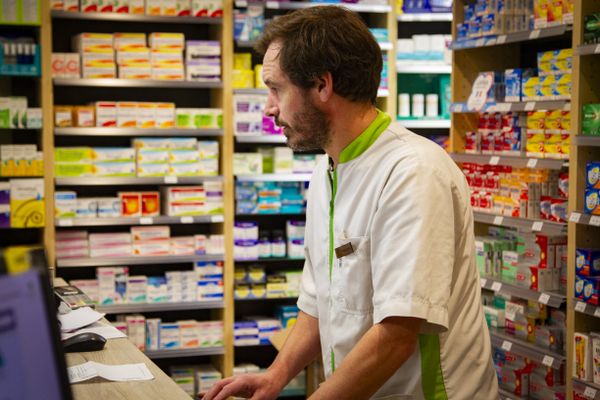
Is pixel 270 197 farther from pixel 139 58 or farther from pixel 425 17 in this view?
pixel 425 17

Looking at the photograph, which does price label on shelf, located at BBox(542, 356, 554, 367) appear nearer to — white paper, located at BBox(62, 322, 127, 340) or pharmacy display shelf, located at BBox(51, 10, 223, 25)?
white paper, located at BBox(62, 322, 127, 340)

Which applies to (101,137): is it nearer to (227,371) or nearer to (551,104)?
(227,371)

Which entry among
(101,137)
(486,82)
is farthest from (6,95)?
(486,82)

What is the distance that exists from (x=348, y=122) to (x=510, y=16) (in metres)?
3.07

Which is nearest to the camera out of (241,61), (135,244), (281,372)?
(281,372)

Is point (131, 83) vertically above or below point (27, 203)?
above

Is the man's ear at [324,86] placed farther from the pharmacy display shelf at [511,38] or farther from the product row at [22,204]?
the product row at [22,204]

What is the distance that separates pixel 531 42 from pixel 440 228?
12.5 feet

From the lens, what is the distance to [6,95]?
632cm

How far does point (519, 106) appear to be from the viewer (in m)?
4.73

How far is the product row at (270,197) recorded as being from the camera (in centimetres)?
657

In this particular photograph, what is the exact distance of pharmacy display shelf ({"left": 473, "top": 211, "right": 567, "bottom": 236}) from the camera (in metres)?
4.44

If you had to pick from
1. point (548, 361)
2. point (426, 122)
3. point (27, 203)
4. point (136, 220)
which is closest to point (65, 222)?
point (27, 203)

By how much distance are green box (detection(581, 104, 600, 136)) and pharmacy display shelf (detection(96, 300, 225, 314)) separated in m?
3.19
